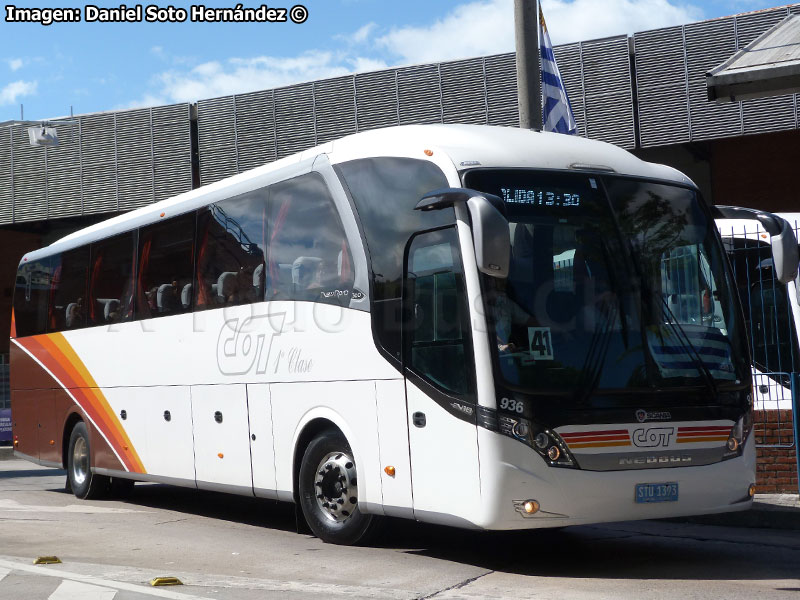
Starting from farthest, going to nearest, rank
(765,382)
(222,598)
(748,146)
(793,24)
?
(748,146), (793,24), (765,382), (222,598)

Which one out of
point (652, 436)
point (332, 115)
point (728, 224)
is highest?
point (332, 115)

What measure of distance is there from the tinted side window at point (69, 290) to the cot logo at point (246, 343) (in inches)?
160

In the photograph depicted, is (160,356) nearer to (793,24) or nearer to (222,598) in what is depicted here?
(222,598)

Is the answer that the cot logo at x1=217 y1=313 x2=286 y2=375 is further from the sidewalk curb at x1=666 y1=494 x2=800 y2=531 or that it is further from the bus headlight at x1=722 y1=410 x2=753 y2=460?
the sidewalk curb at x1=666 y1=494 x2=800 y2=531

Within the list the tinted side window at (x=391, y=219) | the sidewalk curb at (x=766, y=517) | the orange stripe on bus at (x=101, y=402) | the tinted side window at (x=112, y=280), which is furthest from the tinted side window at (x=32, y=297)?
the sidewalk curb at (x=766, y=517)

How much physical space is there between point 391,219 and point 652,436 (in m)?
2.64

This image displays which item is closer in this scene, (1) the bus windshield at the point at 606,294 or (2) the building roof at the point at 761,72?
(1) the bus windshield at the point at 606,294

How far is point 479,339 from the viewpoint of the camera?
7.96 metres

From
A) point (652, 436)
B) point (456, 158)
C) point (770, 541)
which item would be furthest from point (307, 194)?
point (770, 541)

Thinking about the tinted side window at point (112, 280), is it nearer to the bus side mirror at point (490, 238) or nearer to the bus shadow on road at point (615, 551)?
the bus shadow on road at point (615, 551)

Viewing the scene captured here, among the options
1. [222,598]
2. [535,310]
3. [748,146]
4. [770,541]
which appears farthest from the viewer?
[748,146]

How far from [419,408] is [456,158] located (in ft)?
6.30

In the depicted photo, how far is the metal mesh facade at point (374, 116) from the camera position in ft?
74.9

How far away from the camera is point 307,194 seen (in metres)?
10.3
